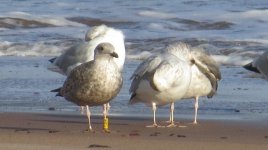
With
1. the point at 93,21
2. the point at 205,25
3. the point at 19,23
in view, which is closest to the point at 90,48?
the point at 205,25

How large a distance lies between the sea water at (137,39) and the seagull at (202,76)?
247mm

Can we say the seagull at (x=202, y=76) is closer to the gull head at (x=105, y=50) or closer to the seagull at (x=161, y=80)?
the seagull at (x=161, y=80)

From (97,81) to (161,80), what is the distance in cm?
87

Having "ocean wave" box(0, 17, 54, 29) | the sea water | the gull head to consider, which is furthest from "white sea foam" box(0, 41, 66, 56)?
the gull head

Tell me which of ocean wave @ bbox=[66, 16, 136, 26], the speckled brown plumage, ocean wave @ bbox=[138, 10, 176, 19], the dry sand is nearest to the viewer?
the dry sand

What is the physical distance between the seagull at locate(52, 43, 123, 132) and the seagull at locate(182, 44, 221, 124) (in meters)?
1.38

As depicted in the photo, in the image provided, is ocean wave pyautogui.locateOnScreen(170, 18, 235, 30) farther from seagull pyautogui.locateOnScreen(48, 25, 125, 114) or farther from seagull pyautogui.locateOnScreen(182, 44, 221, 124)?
seagull pyautogui.locateOnScreen(182, 44, 221, 124)

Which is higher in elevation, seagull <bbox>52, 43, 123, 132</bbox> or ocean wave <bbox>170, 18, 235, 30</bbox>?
seagull <bbox>52, 43, 123, 132</bbox>

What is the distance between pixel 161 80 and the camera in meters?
7.86

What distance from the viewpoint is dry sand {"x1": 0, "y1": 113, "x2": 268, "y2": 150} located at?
20.7 ft

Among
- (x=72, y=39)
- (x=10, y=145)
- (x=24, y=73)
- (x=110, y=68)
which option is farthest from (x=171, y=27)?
(x=10, y=145)

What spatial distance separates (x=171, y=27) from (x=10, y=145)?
11384 millimetres

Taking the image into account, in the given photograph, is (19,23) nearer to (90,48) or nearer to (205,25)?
(205,25)

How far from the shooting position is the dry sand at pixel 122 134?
6.32 meters
